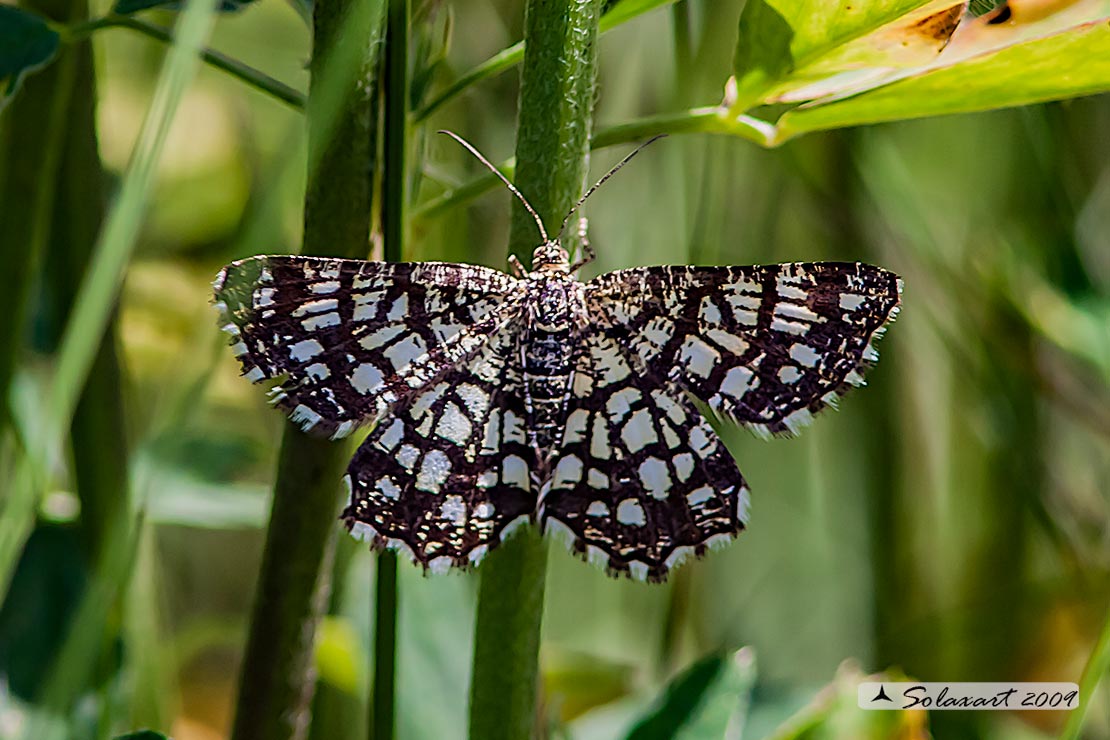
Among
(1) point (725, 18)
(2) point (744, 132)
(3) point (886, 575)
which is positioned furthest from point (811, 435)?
(2) point (744, 132)

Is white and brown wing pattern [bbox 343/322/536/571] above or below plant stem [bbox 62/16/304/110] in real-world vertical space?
below

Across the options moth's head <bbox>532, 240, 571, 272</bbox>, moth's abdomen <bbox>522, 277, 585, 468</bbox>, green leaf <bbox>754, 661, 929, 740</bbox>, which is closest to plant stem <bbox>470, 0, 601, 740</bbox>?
moth's head <bbox>532, 240, 571, 272</bbox>

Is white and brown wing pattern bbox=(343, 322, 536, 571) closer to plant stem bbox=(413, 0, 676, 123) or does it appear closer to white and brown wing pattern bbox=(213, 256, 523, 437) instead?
white and brown wing pattern bbox=(213, 256, 523, 437)

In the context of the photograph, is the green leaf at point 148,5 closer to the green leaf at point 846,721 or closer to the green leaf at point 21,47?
the green leaf at point 21,47

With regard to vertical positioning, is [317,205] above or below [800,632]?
above

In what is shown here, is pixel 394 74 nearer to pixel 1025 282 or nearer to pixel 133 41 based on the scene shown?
pixel 1025 282

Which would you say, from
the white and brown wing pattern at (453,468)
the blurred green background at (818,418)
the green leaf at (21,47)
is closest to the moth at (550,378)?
the white and brown wing pattern at (453,468)
